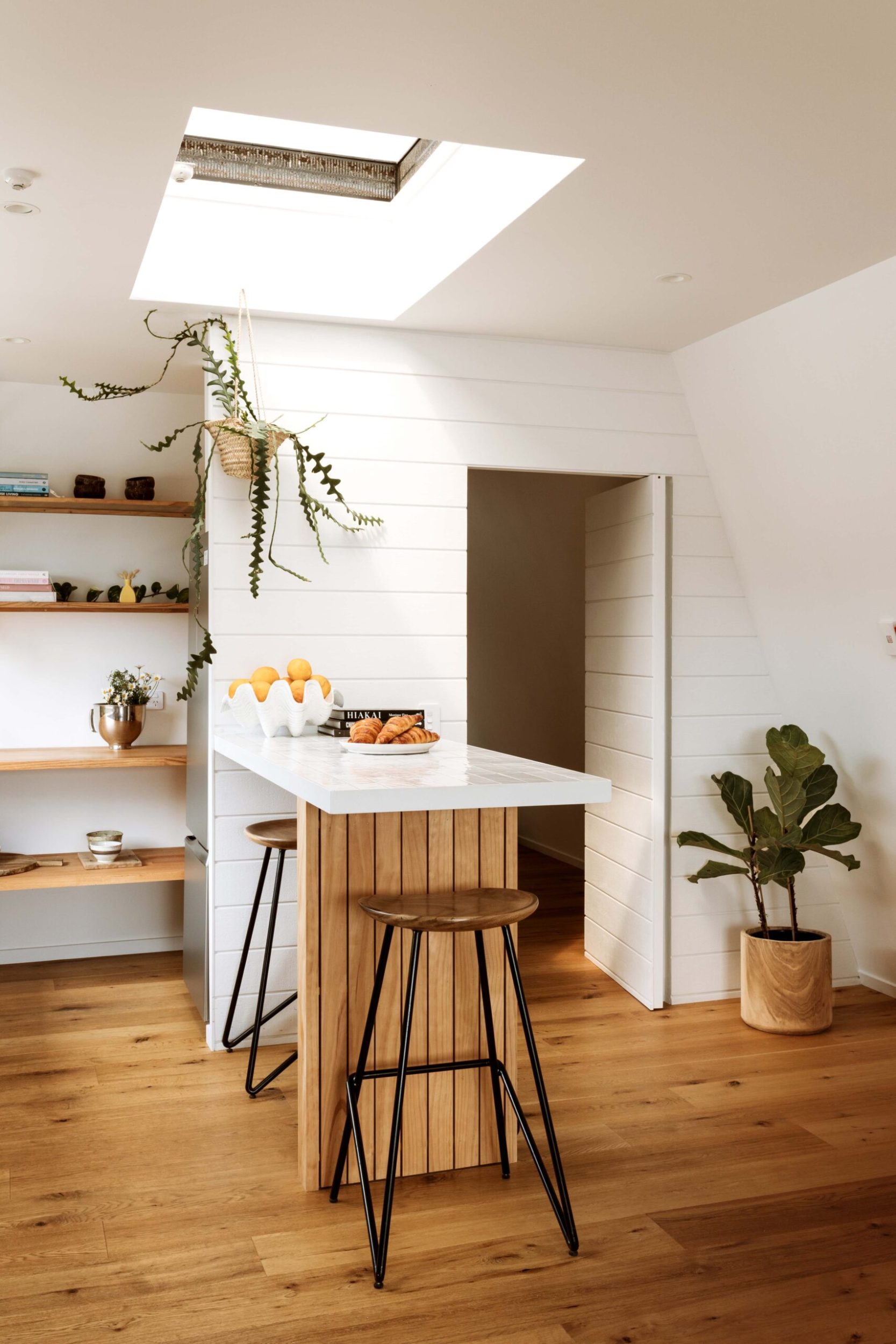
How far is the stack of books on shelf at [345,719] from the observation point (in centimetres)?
338

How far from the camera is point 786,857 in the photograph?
4023 mm

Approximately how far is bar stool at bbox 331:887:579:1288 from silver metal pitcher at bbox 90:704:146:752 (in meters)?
2.25

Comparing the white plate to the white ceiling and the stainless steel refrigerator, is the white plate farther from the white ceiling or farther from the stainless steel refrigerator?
the white ceiling

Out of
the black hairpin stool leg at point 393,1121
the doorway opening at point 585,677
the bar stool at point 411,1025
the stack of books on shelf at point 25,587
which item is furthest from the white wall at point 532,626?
the black hairpin stool leg at point 393,1121

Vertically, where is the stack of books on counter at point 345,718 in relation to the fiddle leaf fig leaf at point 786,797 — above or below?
above

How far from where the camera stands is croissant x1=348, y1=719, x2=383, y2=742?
9.73ft

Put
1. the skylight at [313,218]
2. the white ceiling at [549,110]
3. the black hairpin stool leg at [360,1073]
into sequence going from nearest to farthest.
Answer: the white ceiling at [549,110], the black hairpin stool leg at [360,1073], the skylight at [313,218]


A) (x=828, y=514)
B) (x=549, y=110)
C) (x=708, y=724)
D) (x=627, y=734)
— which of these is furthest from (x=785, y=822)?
(x=549, y=110)

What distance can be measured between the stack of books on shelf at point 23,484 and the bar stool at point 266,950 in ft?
5.64

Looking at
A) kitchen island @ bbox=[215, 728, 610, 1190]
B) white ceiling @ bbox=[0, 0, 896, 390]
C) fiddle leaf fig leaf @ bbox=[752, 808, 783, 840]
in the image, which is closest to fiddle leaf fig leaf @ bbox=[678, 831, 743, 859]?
fiddle leaf fig leaf @ bbox=[752, 808, 783, 840]

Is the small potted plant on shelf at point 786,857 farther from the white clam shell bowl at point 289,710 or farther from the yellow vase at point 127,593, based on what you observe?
the yellow vase at point 127,593

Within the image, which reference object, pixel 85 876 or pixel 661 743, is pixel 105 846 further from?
pixel 661 743

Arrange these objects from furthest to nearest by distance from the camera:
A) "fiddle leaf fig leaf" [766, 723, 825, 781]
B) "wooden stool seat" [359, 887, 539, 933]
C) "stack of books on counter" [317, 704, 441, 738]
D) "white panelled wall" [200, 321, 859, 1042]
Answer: "fiddle leaf fig leaf" [766, 723, 825, 781] < "white panelled wall" [200, 321, 859, 1042] < "stack of books on counter" [317, 704, 441, 738] < "wooden stool seat" [359, 887, 539, 933]

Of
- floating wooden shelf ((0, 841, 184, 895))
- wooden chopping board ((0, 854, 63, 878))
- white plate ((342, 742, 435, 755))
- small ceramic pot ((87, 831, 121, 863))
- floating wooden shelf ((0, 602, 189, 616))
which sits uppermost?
floating wooden shelf ((0, 602, 189, 616))
